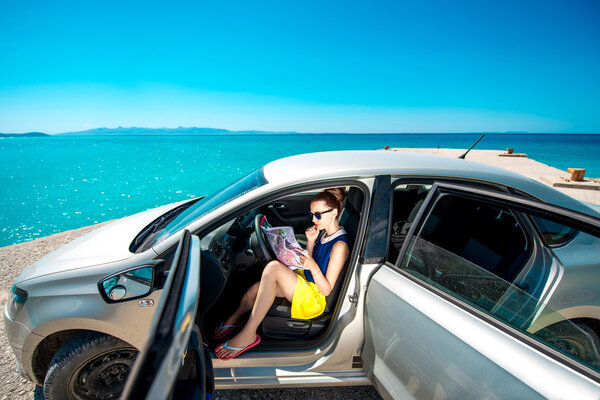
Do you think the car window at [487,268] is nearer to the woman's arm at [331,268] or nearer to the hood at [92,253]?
the woman's arm at [331,268]

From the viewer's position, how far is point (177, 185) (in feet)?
67.2

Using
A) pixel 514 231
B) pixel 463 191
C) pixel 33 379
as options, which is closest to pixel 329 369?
pixel 463 191

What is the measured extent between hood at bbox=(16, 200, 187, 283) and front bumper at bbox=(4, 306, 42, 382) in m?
0.27

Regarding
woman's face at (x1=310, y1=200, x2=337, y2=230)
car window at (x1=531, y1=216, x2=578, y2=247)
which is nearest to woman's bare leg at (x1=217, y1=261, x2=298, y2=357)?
woman's face at (x1=310, y1=200, x2=337, y2=230)

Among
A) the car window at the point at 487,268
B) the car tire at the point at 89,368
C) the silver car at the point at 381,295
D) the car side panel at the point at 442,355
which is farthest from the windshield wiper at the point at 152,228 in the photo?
the car window at the point at 487,268

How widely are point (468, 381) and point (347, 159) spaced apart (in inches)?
53.1

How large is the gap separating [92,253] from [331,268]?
5.21ft

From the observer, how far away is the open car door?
24.3 inches

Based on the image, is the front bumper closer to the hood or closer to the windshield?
the hood

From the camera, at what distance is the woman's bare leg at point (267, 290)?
1830mm

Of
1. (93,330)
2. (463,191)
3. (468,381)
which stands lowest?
(93,330)

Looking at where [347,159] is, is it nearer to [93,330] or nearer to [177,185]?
[93,330]

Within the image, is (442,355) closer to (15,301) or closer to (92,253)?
(92,253)

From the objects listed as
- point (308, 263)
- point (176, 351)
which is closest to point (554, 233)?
point (308, 263)
